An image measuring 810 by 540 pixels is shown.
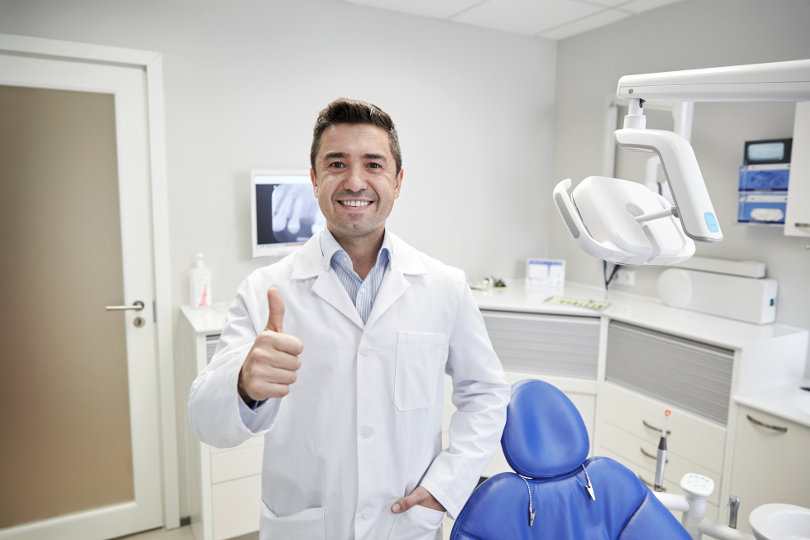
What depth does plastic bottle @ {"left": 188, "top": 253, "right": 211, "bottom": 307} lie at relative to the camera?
Result: 2.54 meters

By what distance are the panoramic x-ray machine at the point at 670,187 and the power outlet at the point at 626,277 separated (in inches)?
96.2

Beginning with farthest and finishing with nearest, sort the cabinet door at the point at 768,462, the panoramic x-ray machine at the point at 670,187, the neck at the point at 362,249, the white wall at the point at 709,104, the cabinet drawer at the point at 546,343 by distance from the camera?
the cabinet drawer at the point at 546,343, the white wall at the point at 709,104, the cabinet door at the point at 768,462, the neck at the point at 362,249, the panoramic x-ray machine at the point at 670,187

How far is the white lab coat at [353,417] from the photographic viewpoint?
47.4 inches

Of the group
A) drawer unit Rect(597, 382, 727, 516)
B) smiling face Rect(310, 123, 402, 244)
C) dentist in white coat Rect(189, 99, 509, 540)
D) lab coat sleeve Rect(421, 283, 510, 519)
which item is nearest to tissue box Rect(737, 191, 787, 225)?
drawer unit Rect(597, 382, 727, 516)

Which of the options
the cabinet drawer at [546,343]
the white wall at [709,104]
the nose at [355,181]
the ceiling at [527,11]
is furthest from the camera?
the ceiling at [527,11]

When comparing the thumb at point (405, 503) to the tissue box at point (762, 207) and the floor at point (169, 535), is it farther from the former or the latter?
the tissue box at point (762, 207)

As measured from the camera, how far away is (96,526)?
2.55 meters

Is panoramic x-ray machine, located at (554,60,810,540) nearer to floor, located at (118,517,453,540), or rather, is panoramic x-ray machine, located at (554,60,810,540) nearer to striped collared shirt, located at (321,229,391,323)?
striped collared shirt, located at (321,229,391,323)

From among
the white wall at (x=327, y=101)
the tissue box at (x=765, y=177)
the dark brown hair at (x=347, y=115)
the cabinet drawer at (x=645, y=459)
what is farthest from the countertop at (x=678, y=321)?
the dark brown hair at (x=347, y=115)

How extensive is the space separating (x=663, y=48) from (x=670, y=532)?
251cm

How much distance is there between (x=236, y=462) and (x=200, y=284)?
800 millimetres

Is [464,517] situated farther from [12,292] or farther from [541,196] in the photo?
[541,196]

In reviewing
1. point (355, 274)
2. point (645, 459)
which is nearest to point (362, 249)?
point (355, 274)

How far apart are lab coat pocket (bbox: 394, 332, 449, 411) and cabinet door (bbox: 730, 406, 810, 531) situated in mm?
1447
